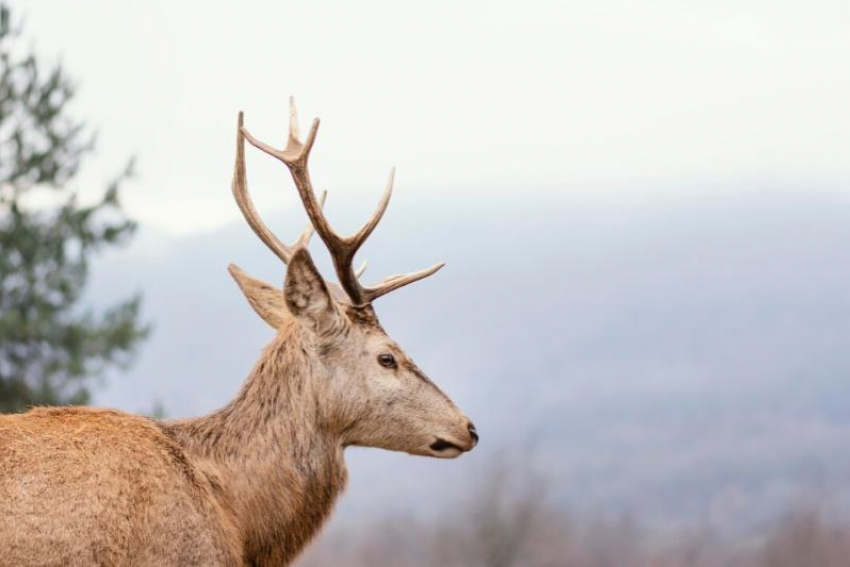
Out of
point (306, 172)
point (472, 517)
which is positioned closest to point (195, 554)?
point (306, 172)

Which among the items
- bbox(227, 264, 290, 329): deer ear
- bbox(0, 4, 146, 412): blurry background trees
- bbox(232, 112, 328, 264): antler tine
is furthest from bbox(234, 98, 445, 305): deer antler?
bbox(0, 4, 146, 412): blurry background trees

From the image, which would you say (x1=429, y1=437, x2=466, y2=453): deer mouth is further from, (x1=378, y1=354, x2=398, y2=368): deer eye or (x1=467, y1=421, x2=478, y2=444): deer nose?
(x1=378, y1=354, x2=398, y2=368): deer eye

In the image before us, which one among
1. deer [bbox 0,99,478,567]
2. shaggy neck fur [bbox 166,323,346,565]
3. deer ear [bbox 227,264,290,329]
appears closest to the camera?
deer [bbox 0,99,478,567]

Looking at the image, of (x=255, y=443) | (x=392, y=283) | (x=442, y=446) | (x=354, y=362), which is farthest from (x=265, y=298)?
(x=442, y=446)

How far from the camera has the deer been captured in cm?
614

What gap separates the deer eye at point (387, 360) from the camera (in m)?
7.47

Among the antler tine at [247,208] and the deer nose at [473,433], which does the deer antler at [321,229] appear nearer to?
the antler tine at [247,208]

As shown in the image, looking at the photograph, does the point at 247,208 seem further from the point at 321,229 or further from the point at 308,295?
the point at 308,295

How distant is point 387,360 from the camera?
24.6ft

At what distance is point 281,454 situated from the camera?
7.17 meters

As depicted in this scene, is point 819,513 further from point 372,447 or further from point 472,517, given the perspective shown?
point 372,447

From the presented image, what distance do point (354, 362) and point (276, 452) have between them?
2.10 ft

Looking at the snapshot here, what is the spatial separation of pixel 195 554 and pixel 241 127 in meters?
2.38

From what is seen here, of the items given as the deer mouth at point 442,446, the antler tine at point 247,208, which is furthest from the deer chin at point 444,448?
the antler tine at point 247,208
